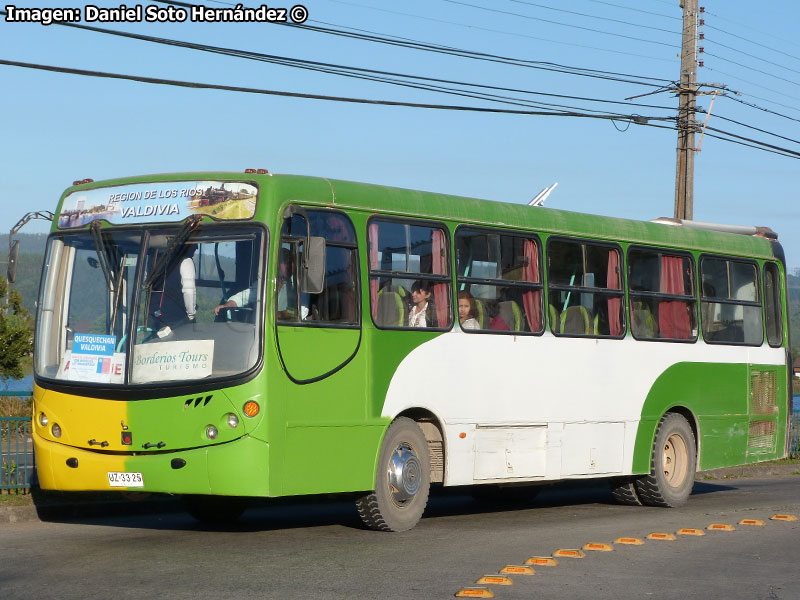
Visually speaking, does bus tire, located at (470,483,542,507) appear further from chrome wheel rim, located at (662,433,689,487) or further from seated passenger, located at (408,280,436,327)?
seated passenger, located at (408,280,436,327)

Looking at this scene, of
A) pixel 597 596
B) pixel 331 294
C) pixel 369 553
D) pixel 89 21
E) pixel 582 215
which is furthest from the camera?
pixel 89 21

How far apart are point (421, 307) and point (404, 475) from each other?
1.60 m

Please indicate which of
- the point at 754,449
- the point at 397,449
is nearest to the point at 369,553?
the point at 397,449

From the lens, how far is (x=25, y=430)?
1393 cm

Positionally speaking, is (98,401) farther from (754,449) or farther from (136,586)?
(754,449)

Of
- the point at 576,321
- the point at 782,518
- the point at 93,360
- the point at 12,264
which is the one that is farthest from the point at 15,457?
the point at 782,518

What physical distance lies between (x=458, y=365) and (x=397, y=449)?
1.17 meters

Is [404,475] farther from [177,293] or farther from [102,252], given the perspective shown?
[102,252]

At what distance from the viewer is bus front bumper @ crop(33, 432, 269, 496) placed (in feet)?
33.8

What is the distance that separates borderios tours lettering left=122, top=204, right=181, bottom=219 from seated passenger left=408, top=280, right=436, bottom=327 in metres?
2.46

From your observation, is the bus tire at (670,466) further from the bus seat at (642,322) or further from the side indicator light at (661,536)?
the side indicator light at (661,536)

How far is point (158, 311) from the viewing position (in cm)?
1076

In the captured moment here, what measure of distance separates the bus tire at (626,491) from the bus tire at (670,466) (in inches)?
3.0

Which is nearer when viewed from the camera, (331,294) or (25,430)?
(331,294)
